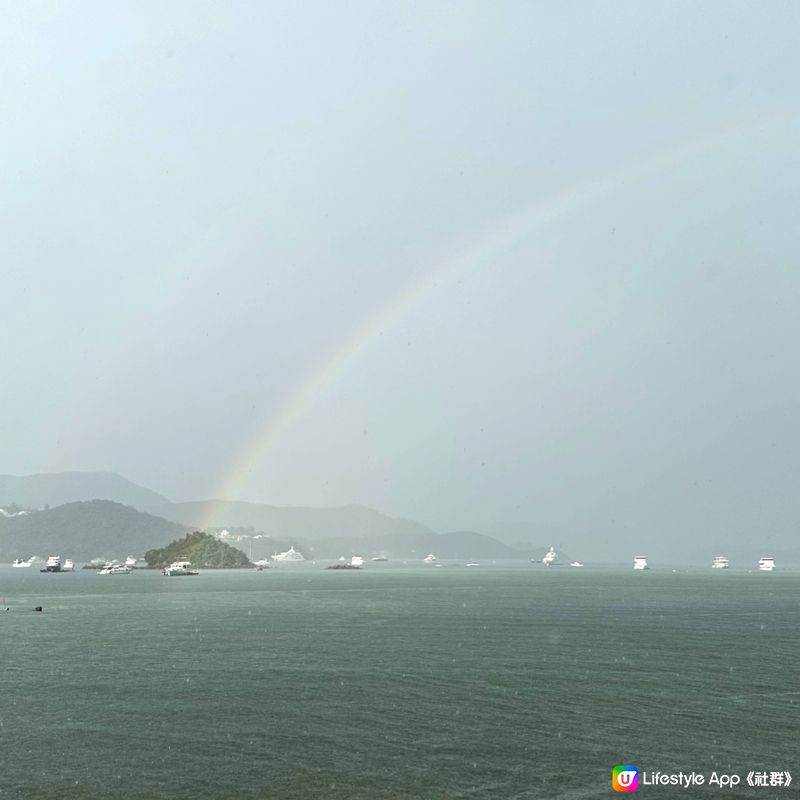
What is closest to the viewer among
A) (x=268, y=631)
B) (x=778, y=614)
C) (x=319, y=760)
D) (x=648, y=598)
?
(x=319, y=760)

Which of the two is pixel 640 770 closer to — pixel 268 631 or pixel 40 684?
pixel 40 684

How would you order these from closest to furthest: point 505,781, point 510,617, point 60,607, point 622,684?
point 505,781
point 622,684
point 510,617
point 60,607

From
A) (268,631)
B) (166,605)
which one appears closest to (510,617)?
(268,631)

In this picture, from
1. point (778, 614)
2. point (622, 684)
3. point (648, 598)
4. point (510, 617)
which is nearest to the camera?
point (622, 684)

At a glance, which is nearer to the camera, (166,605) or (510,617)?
(510,617)

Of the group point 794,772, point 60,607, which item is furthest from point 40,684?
point 60,607

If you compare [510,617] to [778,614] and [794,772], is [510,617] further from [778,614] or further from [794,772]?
[794,772]
